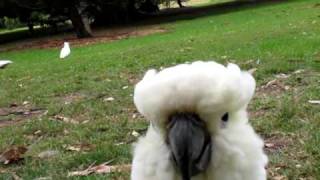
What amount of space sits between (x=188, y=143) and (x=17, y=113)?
20.9ft

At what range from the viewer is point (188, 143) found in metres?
2.52

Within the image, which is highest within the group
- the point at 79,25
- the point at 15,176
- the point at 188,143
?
the point at 188,143

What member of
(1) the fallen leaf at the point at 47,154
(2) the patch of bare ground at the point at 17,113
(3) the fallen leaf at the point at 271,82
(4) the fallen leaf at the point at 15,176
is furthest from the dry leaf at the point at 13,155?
(3) the fallen leaf at the point at 271,82

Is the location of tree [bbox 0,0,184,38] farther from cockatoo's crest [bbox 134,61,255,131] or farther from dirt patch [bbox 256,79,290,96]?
cockatoo's crest [bbox 134,61,255,131]

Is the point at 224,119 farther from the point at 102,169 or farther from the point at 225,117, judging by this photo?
the point at 102,169

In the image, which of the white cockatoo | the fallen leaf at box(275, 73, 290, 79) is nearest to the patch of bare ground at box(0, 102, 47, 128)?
the fallen leaf at box(275, 73, 290, 79)

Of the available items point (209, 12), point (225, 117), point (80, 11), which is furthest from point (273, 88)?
point (209, 12)

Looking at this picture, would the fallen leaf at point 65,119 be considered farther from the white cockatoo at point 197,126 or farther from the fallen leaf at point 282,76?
the white cockatoo at point 197,126

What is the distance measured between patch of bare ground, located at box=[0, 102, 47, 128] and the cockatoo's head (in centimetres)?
551

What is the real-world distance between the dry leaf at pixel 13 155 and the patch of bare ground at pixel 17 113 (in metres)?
1.63

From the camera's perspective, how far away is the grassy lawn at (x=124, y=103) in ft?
18.1

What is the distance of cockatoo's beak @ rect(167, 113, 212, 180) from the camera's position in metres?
2.52

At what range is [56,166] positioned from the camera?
18.2 ft

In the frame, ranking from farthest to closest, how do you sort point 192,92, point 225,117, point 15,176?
point 15,176
point 225,117
point 192,92
